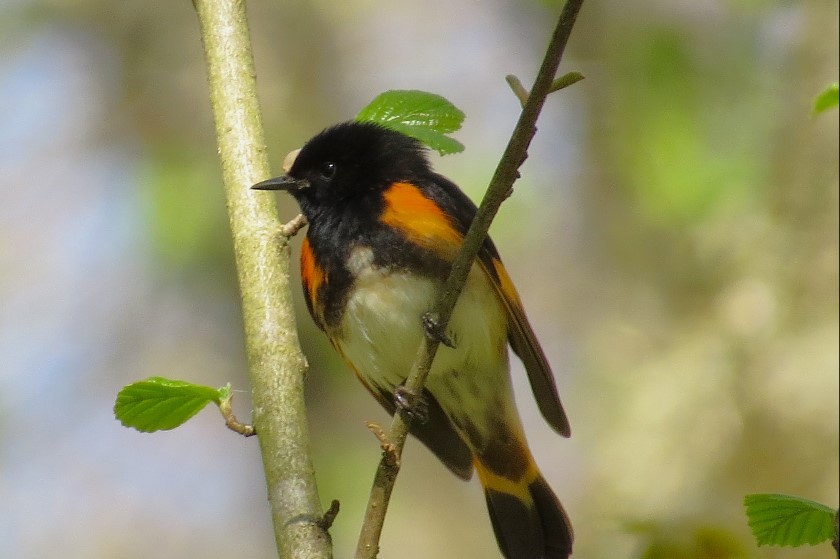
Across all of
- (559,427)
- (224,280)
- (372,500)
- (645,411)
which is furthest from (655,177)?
(372,500)

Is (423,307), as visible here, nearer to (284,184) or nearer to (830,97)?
(284,184)

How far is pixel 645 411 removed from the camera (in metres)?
5.71

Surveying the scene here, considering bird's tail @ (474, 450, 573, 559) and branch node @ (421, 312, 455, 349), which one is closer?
branch node @ (421, 312, 455, 349)

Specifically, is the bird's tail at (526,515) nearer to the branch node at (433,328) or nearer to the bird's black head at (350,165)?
the bird's black head at (350,165)

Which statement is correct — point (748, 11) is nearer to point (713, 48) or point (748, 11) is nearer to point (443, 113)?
point (713, 48)

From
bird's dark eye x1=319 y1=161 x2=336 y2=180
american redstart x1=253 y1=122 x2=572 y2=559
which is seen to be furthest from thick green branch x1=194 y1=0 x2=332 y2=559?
bird's dark eye x1=319 y1=161 x2=336 y2=180

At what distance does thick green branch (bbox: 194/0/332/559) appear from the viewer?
1.95 meters

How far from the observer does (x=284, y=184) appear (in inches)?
110

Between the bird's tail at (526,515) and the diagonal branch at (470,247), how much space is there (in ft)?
4.57

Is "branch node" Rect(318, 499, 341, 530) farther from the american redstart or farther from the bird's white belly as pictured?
the bird's white belly

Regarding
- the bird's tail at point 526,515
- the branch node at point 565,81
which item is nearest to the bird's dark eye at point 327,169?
the bird's tail at point 526,515

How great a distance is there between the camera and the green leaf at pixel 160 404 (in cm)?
195

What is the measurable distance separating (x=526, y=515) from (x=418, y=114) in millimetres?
1594

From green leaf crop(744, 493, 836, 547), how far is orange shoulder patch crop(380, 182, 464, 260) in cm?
124
